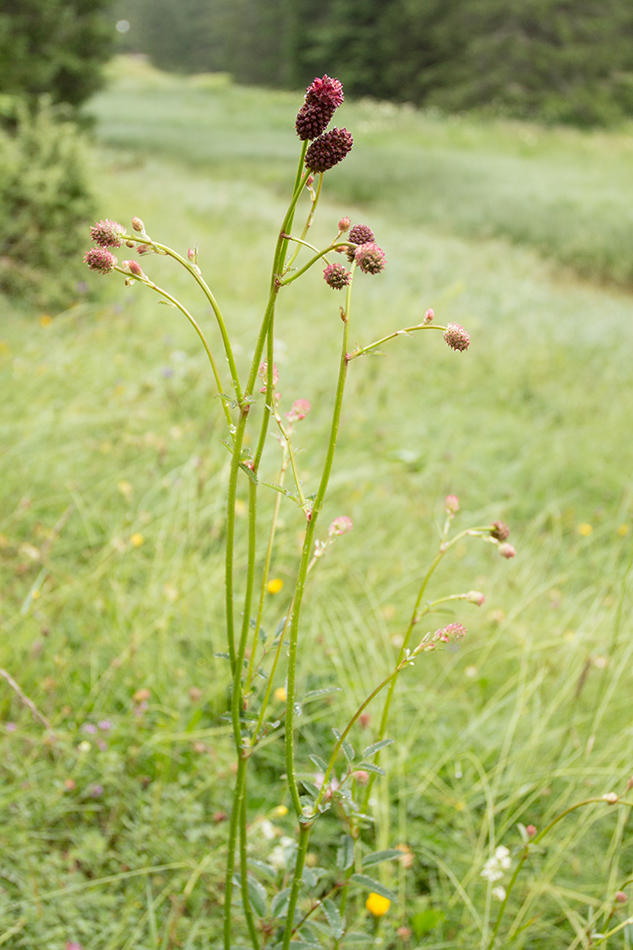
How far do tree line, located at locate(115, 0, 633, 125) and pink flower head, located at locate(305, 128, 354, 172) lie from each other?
20.0 metres

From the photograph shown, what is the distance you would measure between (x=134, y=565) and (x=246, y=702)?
1.16 meters

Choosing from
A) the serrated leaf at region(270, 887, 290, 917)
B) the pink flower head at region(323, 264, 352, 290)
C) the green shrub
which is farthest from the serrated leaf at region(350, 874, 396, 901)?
the green shrub

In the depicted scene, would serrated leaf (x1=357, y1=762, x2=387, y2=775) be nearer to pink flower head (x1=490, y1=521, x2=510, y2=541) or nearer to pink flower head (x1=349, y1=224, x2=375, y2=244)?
pink flower head (x1=490, y1=521, x2=510, y2=541)

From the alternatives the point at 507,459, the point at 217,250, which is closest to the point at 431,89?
the point at 217,250

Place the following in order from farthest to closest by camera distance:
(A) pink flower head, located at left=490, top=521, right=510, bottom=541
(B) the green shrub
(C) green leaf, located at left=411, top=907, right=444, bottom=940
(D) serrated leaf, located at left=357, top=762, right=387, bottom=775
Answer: (B) the green shrub → (C) green leaf, located at left=411, top=907, right=444, bottom=940 → (A) pink flower head, located at left=490, top=521, right=510, bottom=541 → (D) serrated leaf, located at left=357, top=762, right=387, bottom=775

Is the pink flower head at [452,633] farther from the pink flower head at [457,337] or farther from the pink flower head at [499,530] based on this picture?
the pink flower head at [457,337]

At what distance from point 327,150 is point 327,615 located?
141 cm

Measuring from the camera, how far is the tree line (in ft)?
63.0

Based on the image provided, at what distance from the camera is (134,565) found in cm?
185

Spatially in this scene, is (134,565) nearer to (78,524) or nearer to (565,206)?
(78,524)

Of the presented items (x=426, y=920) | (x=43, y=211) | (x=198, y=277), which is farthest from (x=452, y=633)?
(x=43, y=211)

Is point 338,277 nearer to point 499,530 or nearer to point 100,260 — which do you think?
point 100,260

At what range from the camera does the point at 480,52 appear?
798 inches

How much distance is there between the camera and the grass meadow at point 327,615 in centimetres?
122
